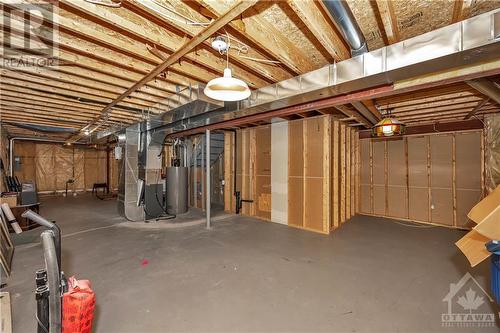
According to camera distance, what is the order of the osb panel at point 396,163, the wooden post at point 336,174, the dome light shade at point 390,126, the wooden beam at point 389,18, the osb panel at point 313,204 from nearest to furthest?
the wooden beam at point 389,18 → the dome light shade at point 390,126 → the osb panel at point 313,204 → the wooden post at point 336,174 → the osb panel at point 396,163

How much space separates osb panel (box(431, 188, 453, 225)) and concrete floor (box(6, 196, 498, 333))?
0.64 metres

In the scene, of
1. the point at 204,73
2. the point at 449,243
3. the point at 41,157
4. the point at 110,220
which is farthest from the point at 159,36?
the point at 41,157

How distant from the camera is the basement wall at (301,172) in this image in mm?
4477

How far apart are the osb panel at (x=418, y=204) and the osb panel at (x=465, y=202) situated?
559mm

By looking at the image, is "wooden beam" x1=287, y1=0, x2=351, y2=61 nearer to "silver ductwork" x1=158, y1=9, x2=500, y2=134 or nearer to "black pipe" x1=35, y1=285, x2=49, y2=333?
"silver ductwork" x1=158, y1=9, x2=500, y2=134

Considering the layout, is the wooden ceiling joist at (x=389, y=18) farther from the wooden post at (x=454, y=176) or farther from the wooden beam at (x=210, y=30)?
the wooden post at (x=454, y=176)

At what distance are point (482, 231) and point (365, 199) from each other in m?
4.84

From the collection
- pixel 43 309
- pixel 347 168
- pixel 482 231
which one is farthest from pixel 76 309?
pixel 347 168

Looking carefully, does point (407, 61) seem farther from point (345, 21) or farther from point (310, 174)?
point (310, 174)

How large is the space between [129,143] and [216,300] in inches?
178

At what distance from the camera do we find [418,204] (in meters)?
5.38

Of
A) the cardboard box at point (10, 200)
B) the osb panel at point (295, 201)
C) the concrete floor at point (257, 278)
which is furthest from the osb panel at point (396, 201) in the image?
the cardboard box at point (10, 200)

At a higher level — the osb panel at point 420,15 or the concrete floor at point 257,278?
the osb panel at point 420,15

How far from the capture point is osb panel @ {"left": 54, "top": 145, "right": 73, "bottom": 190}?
9.91m
